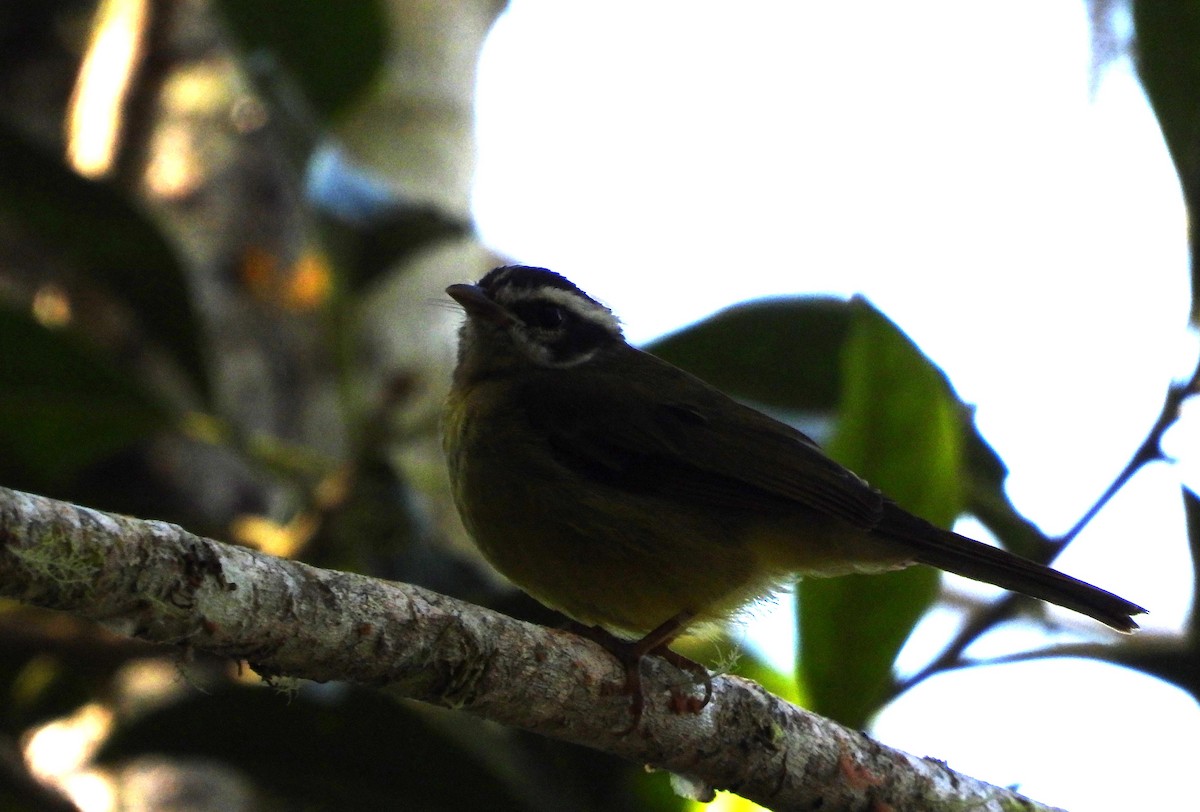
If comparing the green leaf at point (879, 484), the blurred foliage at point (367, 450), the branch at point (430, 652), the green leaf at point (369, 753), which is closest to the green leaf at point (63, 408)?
the blurred foliage at point (367, 450)

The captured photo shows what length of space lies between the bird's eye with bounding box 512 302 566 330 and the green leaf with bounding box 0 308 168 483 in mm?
1071

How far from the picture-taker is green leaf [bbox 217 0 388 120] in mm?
4094

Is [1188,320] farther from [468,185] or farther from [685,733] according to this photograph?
[468,185]

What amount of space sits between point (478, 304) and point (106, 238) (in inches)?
42.6

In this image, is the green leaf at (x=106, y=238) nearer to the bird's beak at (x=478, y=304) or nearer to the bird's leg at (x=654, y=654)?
the bird's beak at (x=478, y=304)

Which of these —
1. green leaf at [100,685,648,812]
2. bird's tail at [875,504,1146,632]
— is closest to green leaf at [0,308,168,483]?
green leaf at [100,685,648,812]

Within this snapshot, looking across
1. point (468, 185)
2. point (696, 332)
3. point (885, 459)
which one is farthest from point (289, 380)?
point (885, 459)

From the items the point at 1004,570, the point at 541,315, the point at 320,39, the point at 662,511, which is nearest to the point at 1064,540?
the point at 1004,570

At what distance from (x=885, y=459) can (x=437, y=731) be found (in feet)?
4.36

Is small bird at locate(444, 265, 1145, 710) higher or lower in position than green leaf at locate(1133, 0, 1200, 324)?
lower

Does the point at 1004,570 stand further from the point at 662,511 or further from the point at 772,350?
the point at 772,350

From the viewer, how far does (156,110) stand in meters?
5.15

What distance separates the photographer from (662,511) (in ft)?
11.0

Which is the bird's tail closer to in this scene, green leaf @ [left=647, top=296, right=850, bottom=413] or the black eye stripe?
green leaf @ [left=647, top=296, right=850, bottom=413]
